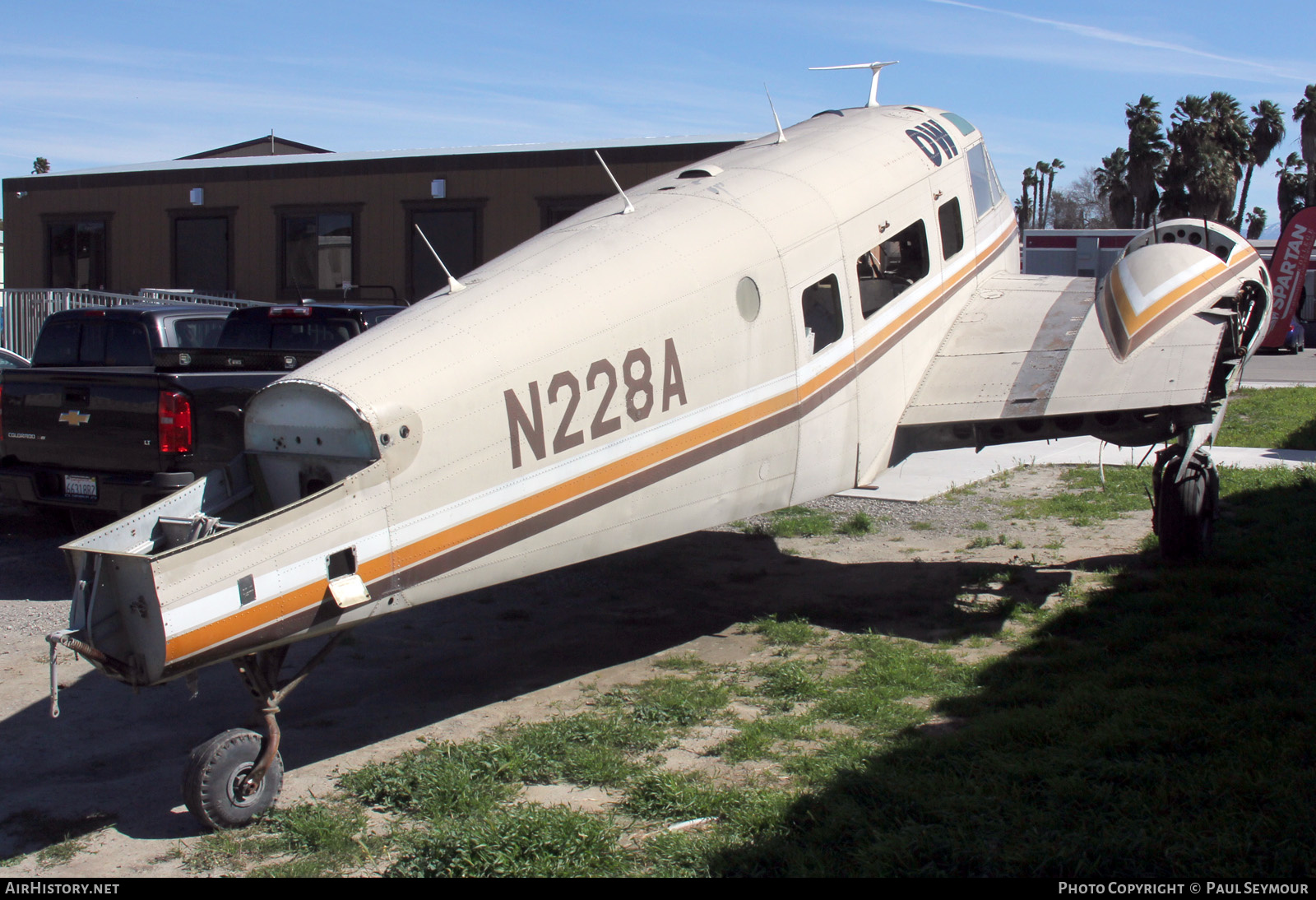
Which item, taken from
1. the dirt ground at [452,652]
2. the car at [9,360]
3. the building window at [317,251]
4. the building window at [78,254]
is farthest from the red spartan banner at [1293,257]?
the building window at [78,254]

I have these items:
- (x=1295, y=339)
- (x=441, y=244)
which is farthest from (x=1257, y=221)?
(x=441, y=244)

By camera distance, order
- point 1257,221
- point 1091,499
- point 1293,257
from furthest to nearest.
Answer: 1. point 1257,221
2. point 1091,499
3. point 1293,257

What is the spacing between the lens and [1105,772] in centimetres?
504

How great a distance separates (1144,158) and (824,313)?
6081 cm

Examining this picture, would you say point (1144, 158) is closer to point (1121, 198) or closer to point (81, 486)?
point (1121, 198)

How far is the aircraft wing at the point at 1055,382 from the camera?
7.57 m

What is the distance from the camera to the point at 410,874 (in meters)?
4.34

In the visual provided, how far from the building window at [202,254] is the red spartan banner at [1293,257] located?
887 inches

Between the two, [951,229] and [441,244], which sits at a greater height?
[951,229]

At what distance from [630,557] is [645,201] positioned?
4.46 meters

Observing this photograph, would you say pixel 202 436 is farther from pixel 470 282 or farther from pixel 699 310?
pixel 699 310

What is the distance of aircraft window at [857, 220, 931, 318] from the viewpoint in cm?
747

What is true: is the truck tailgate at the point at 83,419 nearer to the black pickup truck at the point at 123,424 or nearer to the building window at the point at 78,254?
the black pickup truck at the point at 123,424

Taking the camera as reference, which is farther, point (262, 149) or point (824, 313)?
point (262, 149)
